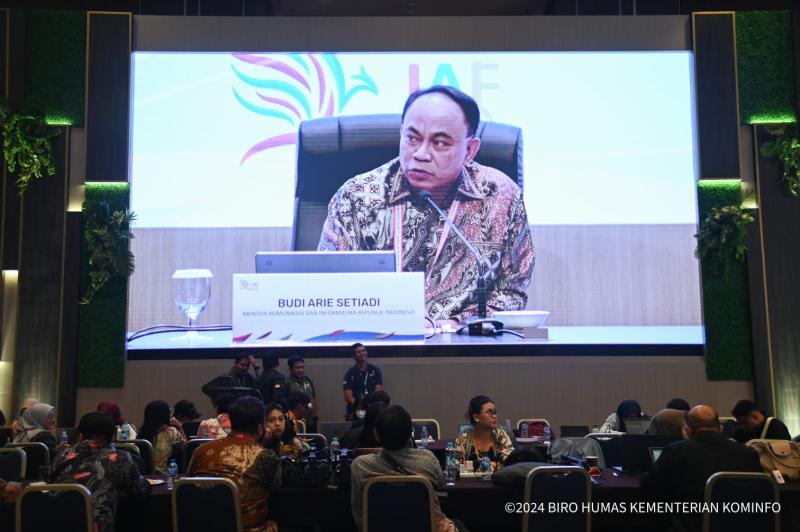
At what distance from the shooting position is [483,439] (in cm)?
501

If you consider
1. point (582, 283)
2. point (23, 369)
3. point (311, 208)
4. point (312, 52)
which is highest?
point (312, 52)

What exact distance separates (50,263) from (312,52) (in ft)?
12.1

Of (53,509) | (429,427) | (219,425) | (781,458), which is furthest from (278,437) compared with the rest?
(781,458)

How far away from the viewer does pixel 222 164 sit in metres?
9.20

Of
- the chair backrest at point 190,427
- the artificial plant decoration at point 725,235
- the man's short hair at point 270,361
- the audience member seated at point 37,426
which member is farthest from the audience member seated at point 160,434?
the artificial plant decoration at point 725,235

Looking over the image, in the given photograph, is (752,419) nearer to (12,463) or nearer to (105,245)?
(12,463)

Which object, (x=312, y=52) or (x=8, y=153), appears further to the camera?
(x=312, y=52)

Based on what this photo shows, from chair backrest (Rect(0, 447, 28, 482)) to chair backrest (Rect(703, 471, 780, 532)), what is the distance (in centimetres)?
369

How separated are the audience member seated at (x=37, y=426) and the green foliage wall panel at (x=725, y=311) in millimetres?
6711

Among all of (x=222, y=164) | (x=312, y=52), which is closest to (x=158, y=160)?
(x=222, y=164)

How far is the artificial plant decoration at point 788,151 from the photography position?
354 inches

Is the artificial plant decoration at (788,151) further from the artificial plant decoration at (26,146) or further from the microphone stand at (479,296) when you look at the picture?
the artificial plant decoration at (26,146)

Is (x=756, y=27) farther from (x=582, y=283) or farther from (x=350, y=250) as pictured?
(x=350, y=250)

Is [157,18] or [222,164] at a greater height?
[157,18]
